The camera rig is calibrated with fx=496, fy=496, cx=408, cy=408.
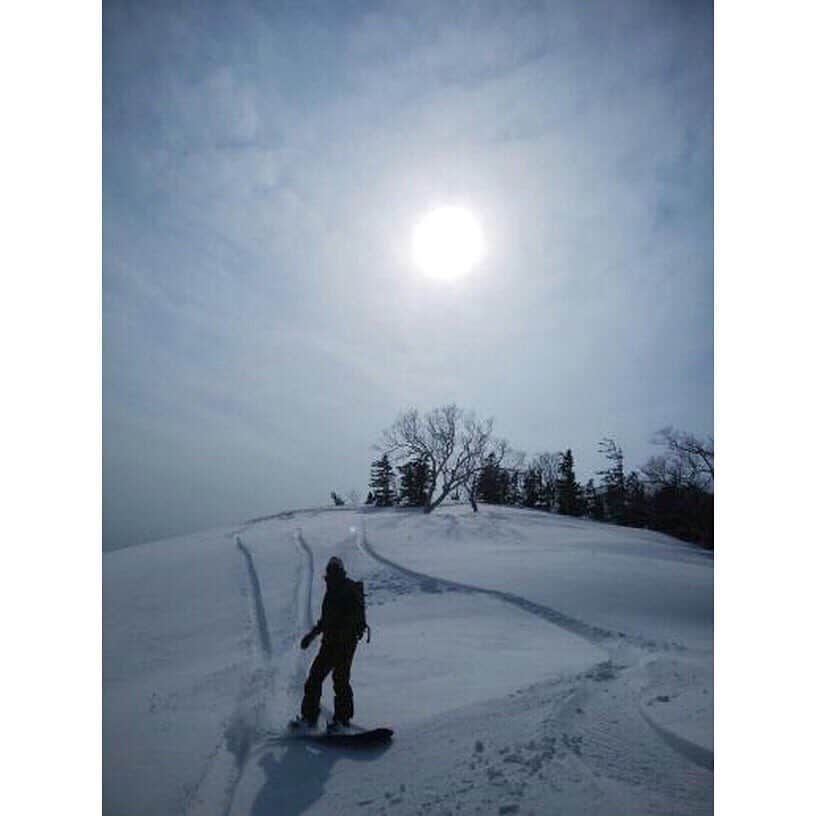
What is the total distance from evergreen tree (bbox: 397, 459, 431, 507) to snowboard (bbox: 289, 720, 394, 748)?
2578 centimetres

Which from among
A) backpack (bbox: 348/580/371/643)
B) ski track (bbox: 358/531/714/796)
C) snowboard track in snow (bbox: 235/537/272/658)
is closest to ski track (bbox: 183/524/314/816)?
snowboard track in snow (bbox: 235/537/272/658)

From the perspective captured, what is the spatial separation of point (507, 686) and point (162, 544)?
16255mm

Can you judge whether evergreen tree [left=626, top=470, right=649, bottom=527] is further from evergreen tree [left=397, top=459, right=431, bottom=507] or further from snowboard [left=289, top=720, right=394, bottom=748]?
snowboard [left=289, top=720, right=394, bottom=748]

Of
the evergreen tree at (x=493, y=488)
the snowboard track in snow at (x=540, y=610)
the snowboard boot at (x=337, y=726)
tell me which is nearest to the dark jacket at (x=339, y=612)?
the snowboard boot at (x=337, y=726)

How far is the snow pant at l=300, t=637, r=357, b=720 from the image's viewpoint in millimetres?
4484

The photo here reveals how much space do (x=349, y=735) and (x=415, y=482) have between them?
31.1 m

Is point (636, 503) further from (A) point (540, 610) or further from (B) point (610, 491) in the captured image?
(A) point (540, 610)

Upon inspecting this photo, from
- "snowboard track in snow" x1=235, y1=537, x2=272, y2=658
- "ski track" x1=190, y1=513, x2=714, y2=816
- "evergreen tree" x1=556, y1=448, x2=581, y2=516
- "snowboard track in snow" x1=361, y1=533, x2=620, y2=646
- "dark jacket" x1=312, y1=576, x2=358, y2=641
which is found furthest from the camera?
"evergreen tree" x1=556, y1=448, x2=581, y2=516

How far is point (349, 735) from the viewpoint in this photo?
13.6ft

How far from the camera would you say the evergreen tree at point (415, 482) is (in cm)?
3069
